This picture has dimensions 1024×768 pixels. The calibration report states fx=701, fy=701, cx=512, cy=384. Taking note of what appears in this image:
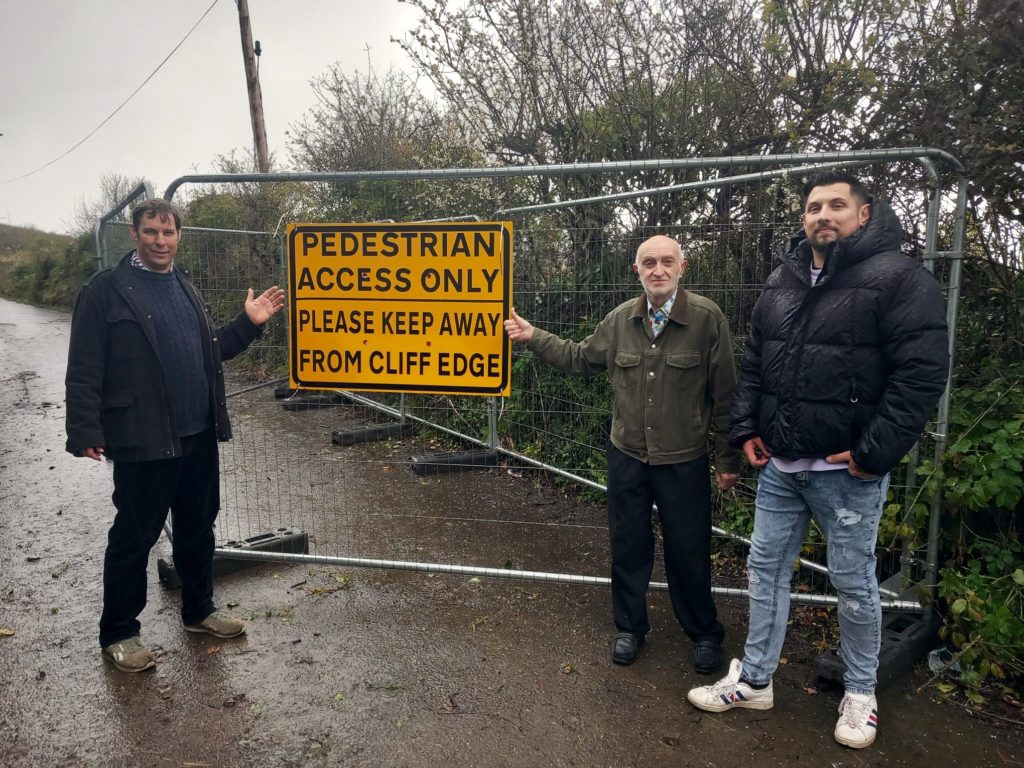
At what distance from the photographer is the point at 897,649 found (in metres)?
3.14

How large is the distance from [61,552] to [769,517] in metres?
4.59

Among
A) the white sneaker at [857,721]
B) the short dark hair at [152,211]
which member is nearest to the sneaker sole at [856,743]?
the white sneaker at [857,721]

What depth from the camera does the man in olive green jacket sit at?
10.2 ft

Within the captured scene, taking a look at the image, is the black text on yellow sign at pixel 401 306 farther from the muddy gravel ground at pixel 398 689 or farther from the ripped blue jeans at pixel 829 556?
the ripped blue jeans at pixel 829 556

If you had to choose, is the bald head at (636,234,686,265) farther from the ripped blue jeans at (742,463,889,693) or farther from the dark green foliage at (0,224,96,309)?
the dark green foliage at (0,224,96,309)

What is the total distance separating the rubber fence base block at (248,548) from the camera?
417 cm

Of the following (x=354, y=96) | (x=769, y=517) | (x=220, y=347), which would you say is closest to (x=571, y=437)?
(x=769, y=517)

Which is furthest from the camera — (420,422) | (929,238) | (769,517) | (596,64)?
(420,422)

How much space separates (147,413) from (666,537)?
245 cm

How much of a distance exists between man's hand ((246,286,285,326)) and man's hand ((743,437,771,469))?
7.98 ft

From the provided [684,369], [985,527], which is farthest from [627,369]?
[985,527]

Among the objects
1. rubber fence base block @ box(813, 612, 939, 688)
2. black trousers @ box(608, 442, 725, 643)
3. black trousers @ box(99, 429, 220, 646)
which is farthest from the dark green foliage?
rubber fence base block @ box(813, 612, 939, 688)

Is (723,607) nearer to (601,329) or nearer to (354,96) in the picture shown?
(601,329)

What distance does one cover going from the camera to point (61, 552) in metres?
4.79
